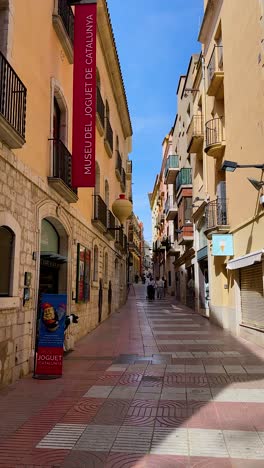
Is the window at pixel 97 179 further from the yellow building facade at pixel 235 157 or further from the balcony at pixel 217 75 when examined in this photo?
the balcony at pixel 217 75

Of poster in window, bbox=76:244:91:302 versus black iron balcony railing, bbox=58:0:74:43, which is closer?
black iron balcony railing, bbox=58:0:74:43

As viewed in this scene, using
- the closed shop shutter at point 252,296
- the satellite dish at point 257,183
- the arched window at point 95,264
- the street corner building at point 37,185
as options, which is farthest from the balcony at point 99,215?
the satellite dish at point 257,183

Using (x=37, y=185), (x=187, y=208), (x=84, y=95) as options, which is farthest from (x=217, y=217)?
(x=187, y=208)

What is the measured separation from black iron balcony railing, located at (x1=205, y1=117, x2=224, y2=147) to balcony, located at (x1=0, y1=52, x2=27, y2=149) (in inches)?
373

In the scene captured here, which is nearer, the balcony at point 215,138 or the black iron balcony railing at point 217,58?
the balcony at point 215,138

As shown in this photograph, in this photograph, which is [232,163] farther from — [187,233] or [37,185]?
[187,233]

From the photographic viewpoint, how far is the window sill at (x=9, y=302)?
681cm

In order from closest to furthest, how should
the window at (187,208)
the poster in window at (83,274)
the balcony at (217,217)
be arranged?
the poster in window at (83,274)
the balcony at (217,217)
the window at (187,208)

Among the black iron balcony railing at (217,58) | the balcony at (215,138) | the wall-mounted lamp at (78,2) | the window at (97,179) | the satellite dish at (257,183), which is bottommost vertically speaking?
the satellite dish at (257,183)

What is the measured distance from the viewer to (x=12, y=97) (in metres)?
7.14

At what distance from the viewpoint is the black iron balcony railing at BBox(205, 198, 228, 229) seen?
15.4 meters

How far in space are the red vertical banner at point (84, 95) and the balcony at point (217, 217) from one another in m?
5.32

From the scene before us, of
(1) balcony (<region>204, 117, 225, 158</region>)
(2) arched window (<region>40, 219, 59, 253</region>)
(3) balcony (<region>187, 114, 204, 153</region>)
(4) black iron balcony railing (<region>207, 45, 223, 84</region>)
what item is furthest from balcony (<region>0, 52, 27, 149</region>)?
(3) balcony (<region>187, 114, 204, 153</region>)

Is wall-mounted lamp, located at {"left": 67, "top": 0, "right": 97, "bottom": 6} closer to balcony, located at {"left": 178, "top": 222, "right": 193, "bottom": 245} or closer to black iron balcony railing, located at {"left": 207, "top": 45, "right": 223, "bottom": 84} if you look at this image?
black iron balcony railing, located at {"left": 207, "top": 45, "right": 223, "bottom": 84}
